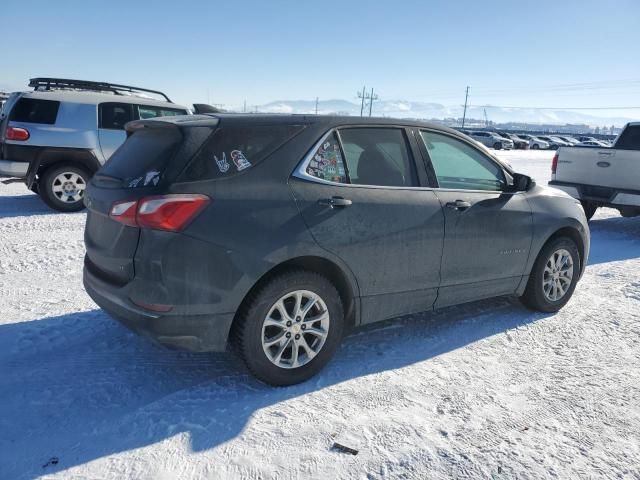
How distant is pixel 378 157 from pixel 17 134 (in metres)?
6.99

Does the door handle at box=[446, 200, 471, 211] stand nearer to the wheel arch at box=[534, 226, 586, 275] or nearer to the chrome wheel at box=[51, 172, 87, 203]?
the wheel arch at box=[534, 226, 586, 275]

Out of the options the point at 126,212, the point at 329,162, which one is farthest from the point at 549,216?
the point at 126,212

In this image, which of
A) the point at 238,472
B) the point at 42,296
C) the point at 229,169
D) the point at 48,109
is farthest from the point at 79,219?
the point at 238,472

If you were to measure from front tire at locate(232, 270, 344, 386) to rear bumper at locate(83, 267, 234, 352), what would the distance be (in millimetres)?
133

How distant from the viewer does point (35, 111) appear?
859cm

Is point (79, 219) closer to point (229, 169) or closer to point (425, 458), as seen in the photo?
point (229, 169)

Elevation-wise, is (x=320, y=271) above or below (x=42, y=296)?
above

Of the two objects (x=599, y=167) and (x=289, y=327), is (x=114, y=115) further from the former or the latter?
(x=599, y=167)

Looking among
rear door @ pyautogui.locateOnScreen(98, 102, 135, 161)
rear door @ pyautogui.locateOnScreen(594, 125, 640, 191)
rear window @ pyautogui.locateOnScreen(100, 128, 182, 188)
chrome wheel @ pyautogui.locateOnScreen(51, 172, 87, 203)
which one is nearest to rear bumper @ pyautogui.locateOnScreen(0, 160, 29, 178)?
chrome wheel @ pyautogui.locateOnScreen(51, 172, 87, 203)

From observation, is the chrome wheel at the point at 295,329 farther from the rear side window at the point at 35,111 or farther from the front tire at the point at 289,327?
the rear side window at the point at 35,111

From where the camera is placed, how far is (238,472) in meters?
2.55

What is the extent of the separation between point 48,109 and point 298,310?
7.36 metres

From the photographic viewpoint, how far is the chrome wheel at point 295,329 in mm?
3242

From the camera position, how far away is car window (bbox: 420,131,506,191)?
404 centimetres
